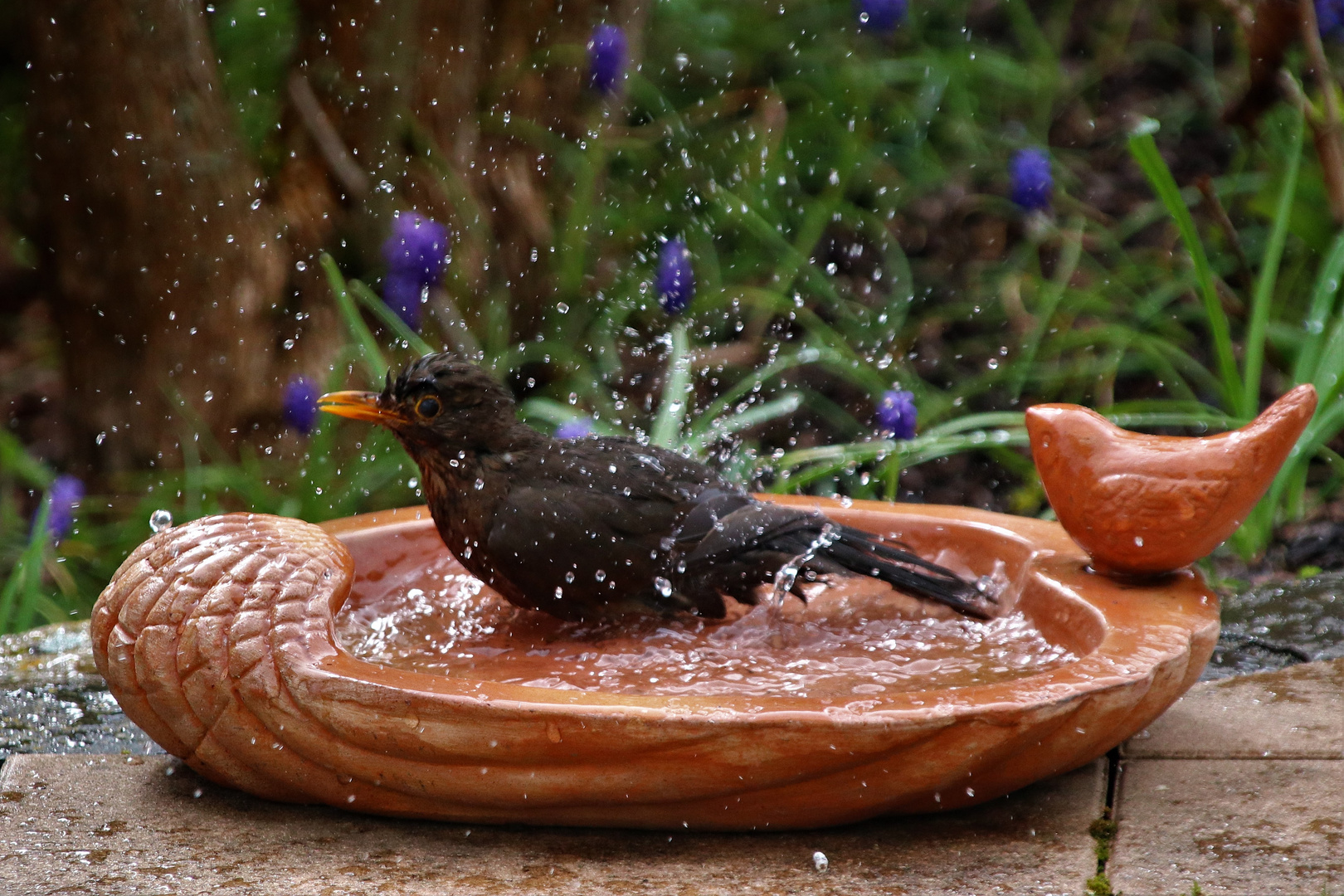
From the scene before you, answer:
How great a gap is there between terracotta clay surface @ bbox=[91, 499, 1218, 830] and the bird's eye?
44 cm

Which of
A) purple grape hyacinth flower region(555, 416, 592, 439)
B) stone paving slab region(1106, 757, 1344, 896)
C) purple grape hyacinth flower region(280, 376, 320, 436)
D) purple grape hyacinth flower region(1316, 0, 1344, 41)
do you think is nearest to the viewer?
Answer: stone paving slab region(1106, 757, 1344, 896)

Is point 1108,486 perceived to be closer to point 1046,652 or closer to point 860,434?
point 1046,652

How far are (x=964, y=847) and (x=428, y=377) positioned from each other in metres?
1.37

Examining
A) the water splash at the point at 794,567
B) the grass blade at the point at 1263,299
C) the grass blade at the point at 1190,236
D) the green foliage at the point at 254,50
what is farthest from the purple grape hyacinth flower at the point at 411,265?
the grass blade at the point at 1263,299

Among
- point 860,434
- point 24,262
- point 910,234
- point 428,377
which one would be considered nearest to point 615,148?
point 910,234

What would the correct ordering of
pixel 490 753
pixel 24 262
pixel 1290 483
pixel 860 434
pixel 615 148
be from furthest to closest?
pixel 24 262 < pixel 615 148 < pixel 860 434 < pixel 1290 483 < pixel 490 753

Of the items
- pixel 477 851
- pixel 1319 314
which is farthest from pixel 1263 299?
pixel 477 851

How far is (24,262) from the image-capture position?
6.59m

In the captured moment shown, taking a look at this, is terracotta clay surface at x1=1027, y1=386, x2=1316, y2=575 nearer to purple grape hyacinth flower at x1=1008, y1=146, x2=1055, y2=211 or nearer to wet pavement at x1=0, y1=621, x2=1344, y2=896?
wet pavement at x1=0, y1=621, x2=1344, y2=896

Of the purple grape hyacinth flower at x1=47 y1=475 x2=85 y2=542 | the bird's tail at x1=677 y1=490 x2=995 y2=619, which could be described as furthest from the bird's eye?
the purple grape hyacinth flower at x1=47 y1=475 x2=85 y2=542

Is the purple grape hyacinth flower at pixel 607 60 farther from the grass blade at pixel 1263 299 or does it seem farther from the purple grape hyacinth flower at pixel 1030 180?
the grass blade at pixel 1263 299

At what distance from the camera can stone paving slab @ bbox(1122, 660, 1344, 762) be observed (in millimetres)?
2432

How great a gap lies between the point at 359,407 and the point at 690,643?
0.81 m

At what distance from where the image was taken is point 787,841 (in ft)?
7.11
